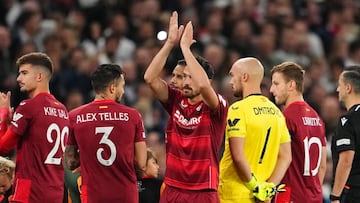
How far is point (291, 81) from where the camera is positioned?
35.2 feet

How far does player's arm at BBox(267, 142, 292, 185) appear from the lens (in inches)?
397

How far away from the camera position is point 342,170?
10.7 metres

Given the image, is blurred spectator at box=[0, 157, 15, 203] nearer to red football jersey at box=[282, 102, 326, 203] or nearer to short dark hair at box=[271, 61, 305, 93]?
red football jersey at box=[282, 102, 326, 203]

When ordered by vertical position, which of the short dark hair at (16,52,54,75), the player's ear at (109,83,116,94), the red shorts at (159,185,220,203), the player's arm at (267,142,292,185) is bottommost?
the red shorts at (159,185,220,203)

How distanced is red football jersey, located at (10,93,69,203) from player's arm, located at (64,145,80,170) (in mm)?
90

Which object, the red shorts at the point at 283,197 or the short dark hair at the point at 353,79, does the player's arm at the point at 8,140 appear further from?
the short dark hair at the point at 353,79

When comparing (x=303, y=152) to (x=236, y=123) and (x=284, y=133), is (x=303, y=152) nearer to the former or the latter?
(x=284, y=133)

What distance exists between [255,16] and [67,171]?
26.8 feet

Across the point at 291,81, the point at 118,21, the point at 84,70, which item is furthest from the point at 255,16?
the point at 291,81

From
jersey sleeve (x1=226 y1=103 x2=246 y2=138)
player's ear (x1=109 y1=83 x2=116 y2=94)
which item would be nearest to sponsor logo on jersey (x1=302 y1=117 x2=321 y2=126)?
jersey sleeve (x1=226 y1=103 x2=246 y2=138)

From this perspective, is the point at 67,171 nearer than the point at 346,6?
Yes

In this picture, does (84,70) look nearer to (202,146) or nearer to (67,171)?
(67,171)

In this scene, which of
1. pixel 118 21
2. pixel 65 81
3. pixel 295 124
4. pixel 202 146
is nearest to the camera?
pixel 202 146

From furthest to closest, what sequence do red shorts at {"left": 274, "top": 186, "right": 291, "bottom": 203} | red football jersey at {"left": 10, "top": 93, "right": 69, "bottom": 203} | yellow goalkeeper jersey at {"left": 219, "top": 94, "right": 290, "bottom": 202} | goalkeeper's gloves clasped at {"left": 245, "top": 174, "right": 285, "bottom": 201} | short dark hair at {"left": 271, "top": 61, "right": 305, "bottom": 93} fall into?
short dark hair at {"left": 271, "top": 61, "right": 305, "bottom": 93}, red shorts at {"left": 274, "top": 186, "right": 291, "bottom": 203}, red football jersey at {"left": 10, "top": 93, "right": 69, "bottom": 203}, yellow goalkeeper jersey at {"left": 219, "top": 94, "right": 290, "bottom": 202}, goalkeeper's gloves clasped at {"left": 245, "top": 174, "right": 285, "bottom": 201}
